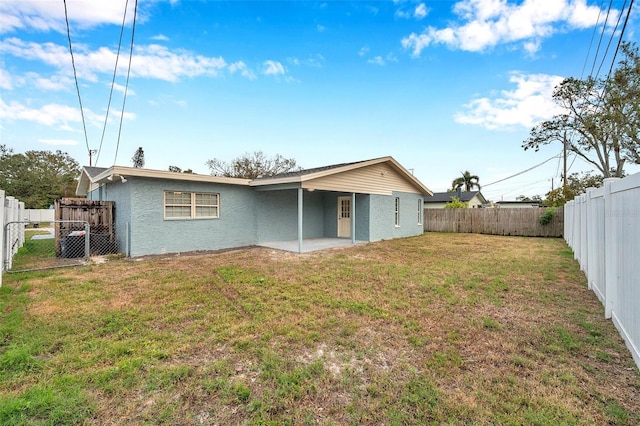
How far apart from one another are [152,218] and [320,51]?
9.44 m

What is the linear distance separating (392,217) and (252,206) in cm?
692

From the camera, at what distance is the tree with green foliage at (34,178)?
1168 inches

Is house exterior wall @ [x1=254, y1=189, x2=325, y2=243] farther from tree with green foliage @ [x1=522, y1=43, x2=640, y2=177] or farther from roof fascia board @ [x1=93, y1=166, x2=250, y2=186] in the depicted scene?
tree with green foliage @ [x1=522, y1=43, x2=640, y2=177]

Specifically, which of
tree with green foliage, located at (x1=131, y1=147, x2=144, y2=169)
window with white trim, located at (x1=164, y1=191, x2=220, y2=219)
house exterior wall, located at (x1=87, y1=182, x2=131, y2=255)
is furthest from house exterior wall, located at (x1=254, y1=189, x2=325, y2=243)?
tree with green foliage, located at (x1=131, y1=147, x2=144, y2=169)

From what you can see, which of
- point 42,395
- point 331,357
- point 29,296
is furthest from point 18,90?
point 331,357

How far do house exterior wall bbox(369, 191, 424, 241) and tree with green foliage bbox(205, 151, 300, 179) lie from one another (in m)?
14.9

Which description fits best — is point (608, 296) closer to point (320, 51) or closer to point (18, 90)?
point (320, 51)

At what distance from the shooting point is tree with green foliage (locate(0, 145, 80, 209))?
29.7 m

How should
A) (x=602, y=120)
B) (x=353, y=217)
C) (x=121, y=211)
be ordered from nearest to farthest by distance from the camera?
(x=121, y=211) < (x=353, y=217) < (x=602, y=120)

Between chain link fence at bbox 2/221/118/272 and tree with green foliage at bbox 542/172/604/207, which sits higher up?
tree with green foliage at bbox 542/172/604/207

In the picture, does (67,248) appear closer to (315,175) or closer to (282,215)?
(282,215)

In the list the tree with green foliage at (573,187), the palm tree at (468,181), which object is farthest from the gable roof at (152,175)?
the palm tree at (468,181)

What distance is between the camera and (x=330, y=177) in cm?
1105

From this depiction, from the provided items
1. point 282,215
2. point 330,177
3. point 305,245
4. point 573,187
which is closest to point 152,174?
point 282,215
